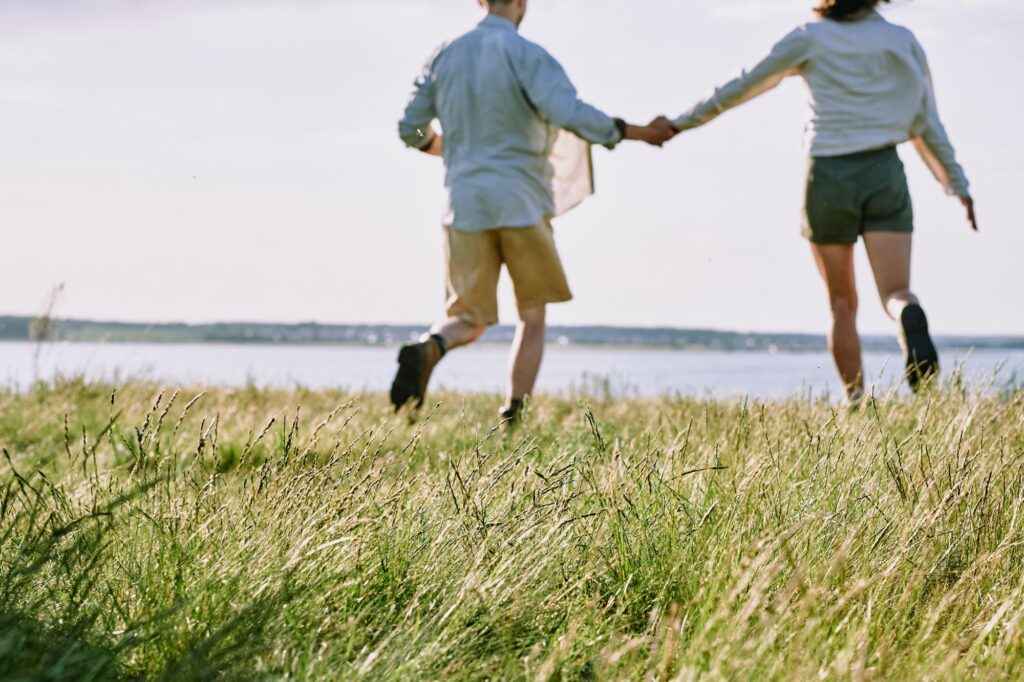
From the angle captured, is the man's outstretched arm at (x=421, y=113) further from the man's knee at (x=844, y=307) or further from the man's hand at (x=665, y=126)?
the man's knee at (x=844, y=307)

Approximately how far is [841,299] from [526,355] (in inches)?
68.7

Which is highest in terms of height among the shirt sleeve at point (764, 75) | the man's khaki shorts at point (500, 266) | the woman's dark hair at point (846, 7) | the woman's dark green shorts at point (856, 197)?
the woman's dark hair at point (846, 7)

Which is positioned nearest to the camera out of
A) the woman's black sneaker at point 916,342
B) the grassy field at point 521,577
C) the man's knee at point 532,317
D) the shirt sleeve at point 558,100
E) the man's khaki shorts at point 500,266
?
the grassy field at point 521,577

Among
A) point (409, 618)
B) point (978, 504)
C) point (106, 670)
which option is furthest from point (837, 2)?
point (106, 670)

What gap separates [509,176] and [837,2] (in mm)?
1987

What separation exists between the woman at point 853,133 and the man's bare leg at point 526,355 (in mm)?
1565

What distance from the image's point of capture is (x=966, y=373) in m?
4.83

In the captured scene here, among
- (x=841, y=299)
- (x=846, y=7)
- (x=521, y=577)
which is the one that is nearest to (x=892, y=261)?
(x=841, y=299)

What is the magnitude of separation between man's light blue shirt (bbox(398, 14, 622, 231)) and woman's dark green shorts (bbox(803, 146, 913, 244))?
3.63ft

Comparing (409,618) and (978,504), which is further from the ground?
(978,504)

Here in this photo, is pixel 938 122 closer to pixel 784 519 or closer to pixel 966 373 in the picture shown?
pixel 966 373

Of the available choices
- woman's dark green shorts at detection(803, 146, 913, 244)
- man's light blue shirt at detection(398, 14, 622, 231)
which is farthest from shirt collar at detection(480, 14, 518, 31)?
woman's dark green shorts at detection(803, 146, 913, 244)

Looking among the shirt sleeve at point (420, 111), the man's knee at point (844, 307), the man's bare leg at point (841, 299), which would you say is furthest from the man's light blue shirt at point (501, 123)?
Answer: the man's knee at point (844, 307)

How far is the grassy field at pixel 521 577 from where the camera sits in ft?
6.34
